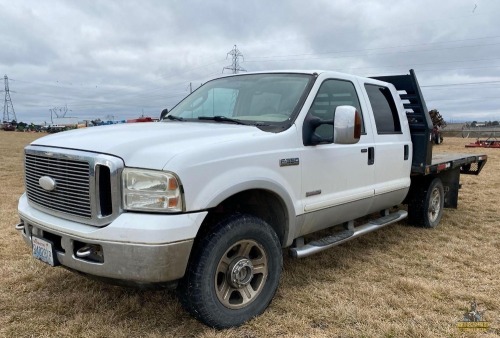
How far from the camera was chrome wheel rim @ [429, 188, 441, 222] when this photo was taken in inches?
240

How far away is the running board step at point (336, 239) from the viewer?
11.8ft

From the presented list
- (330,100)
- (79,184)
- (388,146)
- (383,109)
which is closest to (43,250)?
(79,184)

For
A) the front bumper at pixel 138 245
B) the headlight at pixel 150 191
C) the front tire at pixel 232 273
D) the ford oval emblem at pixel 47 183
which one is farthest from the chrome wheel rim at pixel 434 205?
the ford oval emblem at pixel 47 183

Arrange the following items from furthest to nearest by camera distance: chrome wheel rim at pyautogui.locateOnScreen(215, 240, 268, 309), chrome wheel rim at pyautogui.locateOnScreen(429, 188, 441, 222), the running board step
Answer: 1. chrome wheel rim at pyautogui.locateOnScreen(429, 188, 441, 222)
2. the running board step
3. chrome wheel rim at pyautogui.locateOnScreen(215, 240, 268, 309)

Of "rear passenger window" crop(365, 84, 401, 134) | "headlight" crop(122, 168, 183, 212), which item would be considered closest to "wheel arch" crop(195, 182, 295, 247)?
"headlight" crop(122, 168, 183, 212)

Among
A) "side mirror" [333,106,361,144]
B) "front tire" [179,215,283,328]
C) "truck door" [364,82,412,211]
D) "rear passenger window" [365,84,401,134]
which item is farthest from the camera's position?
"rear passenger window" [365,84,401,134]

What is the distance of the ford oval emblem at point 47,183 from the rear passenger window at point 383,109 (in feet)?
10.5

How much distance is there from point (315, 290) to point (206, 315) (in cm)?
126

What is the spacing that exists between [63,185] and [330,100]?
7.98ft

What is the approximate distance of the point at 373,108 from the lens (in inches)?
183

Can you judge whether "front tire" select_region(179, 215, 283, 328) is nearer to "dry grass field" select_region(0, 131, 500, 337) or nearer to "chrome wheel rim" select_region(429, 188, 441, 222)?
"dry grass field" select_region(0, 131, 500, 337)

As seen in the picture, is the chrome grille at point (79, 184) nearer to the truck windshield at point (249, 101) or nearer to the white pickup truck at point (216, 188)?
the white pickup truck at point (216, 188)

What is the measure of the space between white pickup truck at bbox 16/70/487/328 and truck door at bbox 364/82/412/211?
4 centimetres

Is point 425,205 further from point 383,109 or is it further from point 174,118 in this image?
point 174,118
